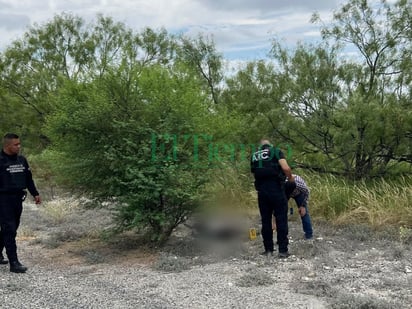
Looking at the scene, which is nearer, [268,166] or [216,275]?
[216,275]

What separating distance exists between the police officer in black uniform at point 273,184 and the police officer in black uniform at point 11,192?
325cm

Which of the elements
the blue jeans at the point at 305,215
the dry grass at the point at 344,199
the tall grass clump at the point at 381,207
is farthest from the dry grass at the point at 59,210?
the tall grass clump at the point at 381,207

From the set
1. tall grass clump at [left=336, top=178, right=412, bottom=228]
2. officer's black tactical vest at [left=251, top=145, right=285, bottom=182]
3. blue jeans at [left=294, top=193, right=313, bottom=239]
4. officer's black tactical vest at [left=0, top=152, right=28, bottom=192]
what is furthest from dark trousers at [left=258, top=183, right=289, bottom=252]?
officer's black tactical vest at [left=0, top=152, right=28, bottom=192]

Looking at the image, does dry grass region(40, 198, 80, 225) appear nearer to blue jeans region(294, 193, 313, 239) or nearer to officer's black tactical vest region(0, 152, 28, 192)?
officer's black tactical vest region(0, 152, 28, 192)

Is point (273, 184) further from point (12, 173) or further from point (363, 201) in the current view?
point (12, 173)

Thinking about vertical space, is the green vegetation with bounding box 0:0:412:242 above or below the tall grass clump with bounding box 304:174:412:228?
above

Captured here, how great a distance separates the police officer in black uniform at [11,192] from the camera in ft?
23.1

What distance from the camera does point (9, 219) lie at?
23.2 ft

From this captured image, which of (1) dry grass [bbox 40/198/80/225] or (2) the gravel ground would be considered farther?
(1) dry grass [bbox 40/198/80/225]

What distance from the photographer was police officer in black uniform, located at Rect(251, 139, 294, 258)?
735cm

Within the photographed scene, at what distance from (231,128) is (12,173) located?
3476 mm

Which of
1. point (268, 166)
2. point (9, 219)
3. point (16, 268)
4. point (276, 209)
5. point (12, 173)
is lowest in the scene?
point (16, 268)

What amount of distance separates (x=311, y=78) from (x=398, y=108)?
214 cm

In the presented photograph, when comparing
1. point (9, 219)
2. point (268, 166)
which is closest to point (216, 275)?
point (268, 166)
